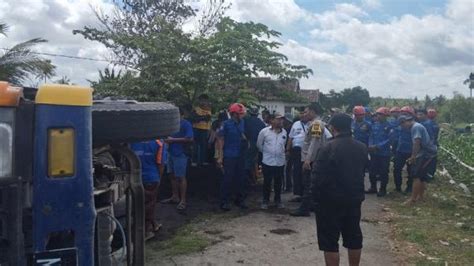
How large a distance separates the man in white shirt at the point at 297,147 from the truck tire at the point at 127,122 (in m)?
6.43

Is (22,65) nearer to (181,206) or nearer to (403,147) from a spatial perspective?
(181,206)

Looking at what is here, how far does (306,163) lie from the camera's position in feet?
27.0

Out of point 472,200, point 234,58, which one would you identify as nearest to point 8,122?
point 234,58

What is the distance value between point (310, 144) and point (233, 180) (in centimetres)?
144

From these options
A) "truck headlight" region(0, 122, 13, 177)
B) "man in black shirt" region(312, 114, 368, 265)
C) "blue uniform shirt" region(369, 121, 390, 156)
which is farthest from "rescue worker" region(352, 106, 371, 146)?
"truck headlight" region(0, 122, 13, 177)

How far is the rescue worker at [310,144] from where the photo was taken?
8.12 meters

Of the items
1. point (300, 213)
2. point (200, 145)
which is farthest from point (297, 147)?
point (200, 145)

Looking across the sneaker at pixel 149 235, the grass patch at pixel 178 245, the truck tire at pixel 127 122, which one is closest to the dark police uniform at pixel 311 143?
the grass patch at pixel 178 245

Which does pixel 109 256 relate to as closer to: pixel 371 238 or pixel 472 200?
pixel 371 238

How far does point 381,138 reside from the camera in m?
11.2

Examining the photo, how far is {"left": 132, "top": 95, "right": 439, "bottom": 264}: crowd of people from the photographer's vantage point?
4930mm

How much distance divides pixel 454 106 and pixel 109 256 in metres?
47.0

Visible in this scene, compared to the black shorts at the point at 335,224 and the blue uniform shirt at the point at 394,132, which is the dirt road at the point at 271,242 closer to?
the black shorts at the point at 335,224

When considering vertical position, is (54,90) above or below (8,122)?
above
